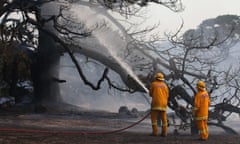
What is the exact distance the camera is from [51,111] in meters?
17.8

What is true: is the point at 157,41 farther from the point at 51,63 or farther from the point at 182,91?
the point at 51,63

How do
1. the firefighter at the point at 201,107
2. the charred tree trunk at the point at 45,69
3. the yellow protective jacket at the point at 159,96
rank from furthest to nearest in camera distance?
1. the charred tree trunk at the point at 45,69
2. the yellow protective jacket at the point at 159,96
3. the firefighter at the point at 201,107

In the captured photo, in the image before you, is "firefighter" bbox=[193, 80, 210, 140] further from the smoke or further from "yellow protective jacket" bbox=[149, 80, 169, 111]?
the smoke

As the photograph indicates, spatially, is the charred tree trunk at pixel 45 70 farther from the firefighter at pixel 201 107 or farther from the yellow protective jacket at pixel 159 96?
the firefighter at pixel 201 107

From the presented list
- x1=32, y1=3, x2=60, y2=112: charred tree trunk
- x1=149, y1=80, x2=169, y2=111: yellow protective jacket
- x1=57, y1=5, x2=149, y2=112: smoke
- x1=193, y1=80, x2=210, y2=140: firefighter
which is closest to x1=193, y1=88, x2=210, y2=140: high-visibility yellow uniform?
x1=193, y1=80, x2=210, y2=140: firefighter

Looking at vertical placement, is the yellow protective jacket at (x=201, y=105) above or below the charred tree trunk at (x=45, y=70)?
below

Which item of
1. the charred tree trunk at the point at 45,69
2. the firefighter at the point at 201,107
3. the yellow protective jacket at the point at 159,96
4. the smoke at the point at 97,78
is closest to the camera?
the firefighter at the point at 201,107

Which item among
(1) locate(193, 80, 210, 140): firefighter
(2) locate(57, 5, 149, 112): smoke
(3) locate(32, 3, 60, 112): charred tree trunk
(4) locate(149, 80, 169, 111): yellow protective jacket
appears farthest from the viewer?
(3) locate(32, 3, 60, 112): charred tree trunk

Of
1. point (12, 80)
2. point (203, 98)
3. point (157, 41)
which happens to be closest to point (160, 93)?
point (203, 98)

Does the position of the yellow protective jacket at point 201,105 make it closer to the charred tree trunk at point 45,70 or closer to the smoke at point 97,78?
the smoke at point 97,78

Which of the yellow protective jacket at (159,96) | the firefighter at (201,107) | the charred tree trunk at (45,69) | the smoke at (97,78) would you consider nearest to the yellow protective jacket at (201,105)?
the firefighter at (201,107)

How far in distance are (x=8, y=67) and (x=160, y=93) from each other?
914 centimetres

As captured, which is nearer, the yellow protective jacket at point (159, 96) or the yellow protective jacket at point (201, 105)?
the yellow protective jacket at point (201, 105)

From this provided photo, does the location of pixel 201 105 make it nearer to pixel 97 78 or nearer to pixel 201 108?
pixel 201 108
